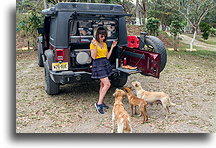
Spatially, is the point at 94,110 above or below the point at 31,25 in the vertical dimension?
below

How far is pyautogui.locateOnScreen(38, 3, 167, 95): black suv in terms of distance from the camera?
4453 millimetres

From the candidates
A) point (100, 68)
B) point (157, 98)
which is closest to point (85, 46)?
point (100, 68)

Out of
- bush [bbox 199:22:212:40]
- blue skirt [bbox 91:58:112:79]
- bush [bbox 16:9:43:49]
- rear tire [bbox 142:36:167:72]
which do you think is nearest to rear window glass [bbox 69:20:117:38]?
rear tire [bbox 142:36:167:72]

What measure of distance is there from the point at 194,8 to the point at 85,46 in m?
10.6

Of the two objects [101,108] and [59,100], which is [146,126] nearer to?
[101,108]

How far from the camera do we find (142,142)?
3424mm

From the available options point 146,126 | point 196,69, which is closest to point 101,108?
point 146,126

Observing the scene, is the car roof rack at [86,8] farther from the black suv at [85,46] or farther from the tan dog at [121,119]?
the tan dog at [121,119]

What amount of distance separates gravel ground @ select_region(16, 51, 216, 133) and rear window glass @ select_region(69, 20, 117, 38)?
1336 mm

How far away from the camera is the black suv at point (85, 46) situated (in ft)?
14.6

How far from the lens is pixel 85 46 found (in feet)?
16.2

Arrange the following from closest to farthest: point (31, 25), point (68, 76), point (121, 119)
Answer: point (121, 119), point (68, 76), point (31, 25)

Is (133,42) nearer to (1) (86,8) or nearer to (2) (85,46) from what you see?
(2) (85,46)

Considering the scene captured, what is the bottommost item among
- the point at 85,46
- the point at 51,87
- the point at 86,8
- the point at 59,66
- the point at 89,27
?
the point at 51,87
